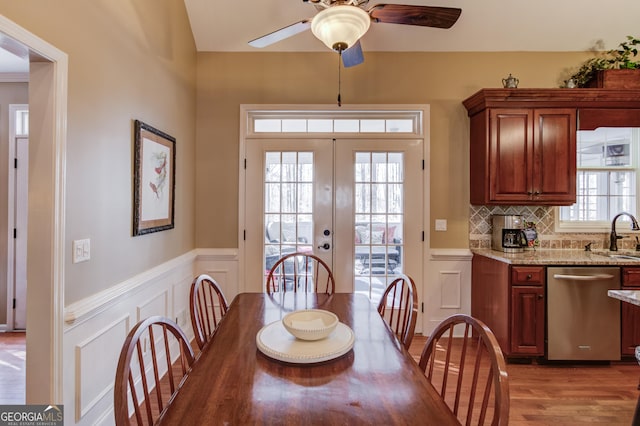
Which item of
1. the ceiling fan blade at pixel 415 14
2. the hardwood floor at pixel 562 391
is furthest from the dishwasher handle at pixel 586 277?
the ceiling fan blade at pixel 415 14

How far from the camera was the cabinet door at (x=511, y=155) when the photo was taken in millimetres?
2924

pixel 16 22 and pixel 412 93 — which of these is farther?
pixel 412 93

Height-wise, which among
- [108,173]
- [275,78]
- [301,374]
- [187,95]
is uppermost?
[275,78]

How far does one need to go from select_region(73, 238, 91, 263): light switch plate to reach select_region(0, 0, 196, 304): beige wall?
0.03m

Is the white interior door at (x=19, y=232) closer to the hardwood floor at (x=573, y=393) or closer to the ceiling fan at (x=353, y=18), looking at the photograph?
the ceiling fan at (x=353, y=18)

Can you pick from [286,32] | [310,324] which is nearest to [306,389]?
[310,324]

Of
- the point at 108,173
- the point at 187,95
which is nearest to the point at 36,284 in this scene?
the point at 108,173

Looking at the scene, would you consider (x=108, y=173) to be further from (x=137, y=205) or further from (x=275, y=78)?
(x=275, y=78)

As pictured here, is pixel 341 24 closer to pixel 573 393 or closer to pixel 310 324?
pixel 310 324

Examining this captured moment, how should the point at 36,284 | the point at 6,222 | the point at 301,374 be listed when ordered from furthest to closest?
the point at 6,222 < the point at 36,284 < the point at 301,374

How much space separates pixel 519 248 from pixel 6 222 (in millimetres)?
5199

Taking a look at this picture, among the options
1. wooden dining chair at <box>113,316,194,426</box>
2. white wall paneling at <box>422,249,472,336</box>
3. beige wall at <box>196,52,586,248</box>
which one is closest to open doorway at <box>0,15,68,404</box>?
wooden dining chair at <box>113,316,194,426</box>

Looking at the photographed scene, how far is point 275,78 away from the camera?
3.26m

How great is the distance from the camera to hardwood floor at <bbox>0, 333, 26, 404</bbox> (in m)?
2.20
